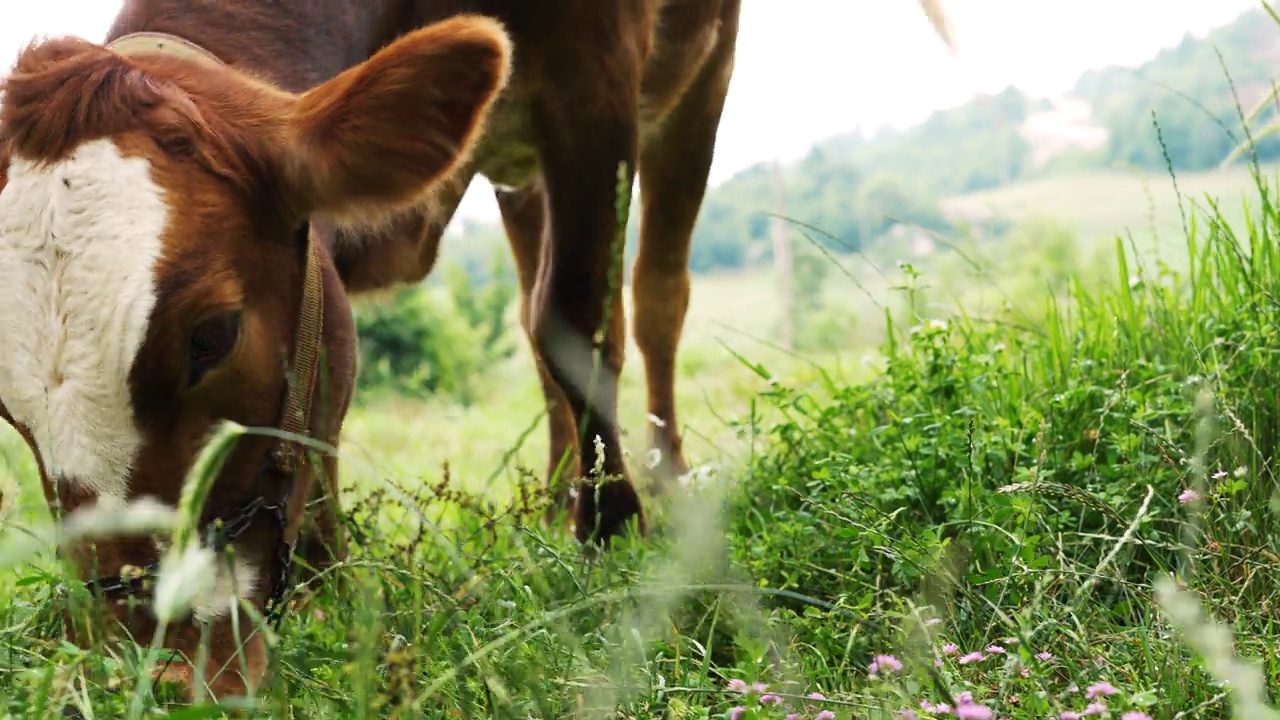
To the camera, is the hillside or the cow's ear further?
the hillside

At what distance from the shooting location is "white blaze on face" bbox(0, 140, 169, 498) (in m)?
1.70

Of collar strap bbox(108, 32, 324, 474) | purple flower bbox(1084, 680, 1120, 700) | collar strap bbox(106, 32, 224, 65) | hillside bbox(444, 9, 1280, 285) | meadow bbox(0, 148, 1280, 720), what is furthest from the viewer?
hillside bbox(444, 9, 1280, 285)

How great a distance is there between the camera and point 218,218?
1923 millimetres

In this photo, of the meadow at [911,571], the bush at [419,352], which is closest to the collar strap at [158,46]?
the meadow at [911,571]

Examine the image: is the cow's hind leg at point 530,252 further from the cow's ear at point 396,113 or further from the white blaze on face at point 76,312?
the white blaze on face at point 76,312

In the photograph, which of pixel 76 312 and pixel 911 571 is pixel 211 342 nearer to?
pixel 76 312

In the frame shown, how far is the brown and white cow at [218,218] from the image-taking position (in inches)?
67.9

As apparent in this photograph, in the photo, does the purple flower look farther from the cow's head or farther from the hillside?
the hillside

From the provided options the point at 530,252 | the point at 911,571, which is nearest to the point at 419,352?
the point at 530,252

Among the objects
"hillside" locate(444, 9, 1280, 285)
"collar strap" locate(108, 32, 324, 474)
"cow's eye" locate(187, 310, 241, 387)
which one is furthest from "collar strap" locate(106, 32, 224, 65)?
"hillside" locate(444, 9, 1280, 285)

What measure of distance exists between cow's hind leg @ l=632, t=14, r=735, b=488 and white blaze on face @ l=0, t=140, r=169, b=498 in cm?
277

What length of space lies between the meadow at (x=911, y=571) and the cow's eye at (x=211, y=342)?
0.33m

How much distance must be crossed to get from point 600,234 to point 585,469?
2.34 ft

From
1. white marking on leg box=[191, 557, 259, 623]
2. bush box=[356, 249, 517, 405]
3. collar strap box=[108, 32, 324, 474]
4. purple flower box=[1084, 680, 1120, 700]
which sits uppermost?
collar strap box=[108, 32, 324, 474]
